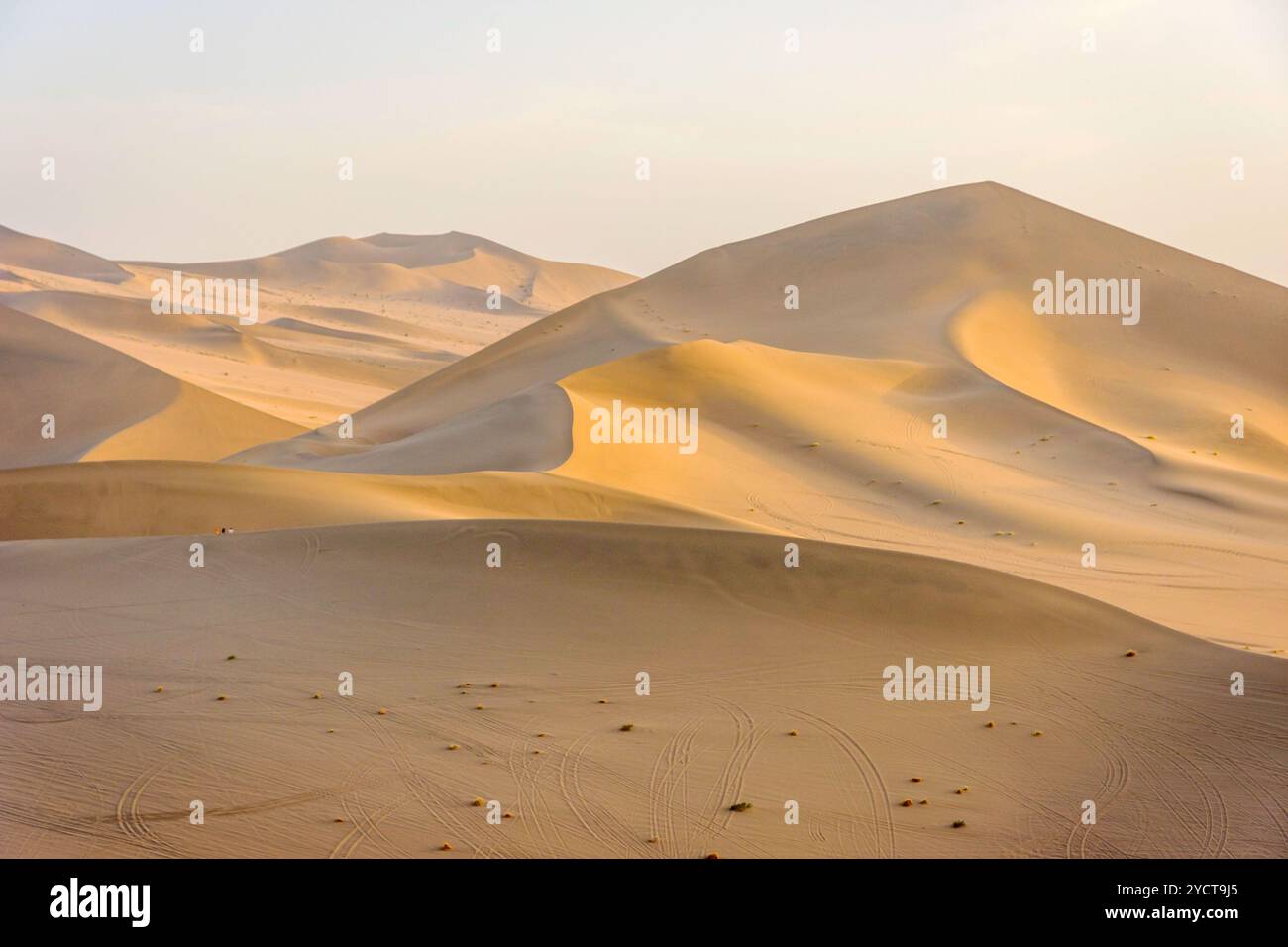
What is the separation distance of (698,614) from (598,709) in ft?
7.71

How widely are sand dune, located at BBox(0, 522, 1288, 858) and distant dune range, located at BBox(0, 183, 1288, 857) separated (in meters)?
0.04

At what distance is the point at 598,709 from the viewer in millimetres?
8531

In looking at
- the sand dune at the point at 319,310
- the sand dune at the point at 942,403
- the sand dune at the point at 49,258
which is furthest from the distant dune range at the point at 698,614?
the sand dune at the point at 49,258

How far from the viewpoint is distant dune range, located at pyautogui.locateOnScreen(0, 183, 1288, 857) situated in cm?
694

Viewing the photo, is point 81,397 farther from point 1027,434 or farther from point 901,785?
point 901,785

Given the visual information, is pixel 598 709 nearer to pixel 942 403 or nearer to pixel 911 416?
pixel 911 416

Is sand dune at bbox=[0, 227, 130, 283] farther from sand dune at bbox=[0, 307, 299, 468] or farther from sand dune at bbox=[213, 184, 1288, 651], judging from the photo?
sand dune at bbox=[213, 184, 1288, 651]

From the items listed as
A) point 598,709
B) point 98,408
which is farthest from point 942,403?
point 98,408

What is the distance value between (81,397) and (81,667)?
25.8 meters

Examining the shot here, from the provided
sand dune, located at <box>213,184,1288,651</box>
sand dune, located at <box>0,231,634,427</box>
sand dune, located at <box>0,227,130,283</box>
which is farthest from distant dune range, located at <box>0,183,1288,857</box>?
sand dune, located at <box>0,227,130,283</box>

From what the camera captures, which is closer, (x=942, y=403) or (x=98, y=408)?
(x=942, y=403)

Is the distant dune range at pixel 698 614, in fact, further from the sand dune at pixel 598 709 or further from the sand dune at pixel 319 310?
the sand dune at pixel 319 310

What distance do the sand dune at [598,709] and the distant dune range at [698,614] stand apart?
4 cm
